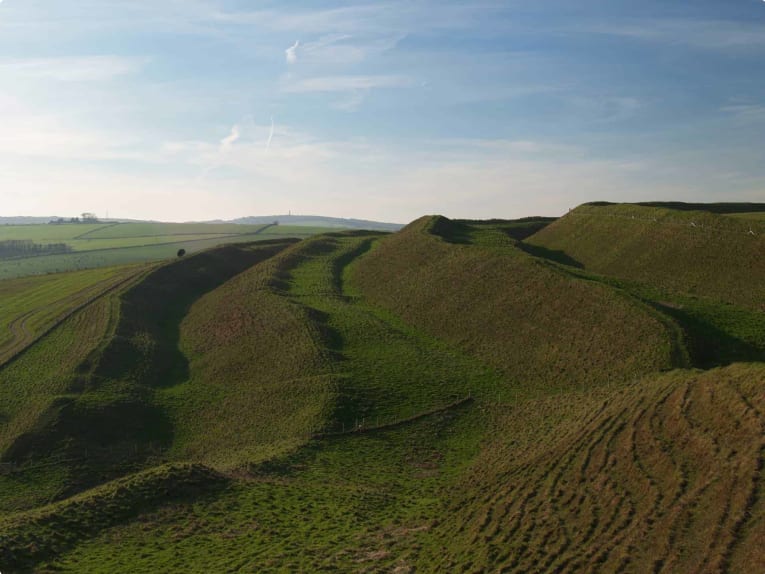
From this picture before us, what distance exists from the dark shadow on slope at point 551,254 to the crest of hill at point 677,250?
40 centimetres

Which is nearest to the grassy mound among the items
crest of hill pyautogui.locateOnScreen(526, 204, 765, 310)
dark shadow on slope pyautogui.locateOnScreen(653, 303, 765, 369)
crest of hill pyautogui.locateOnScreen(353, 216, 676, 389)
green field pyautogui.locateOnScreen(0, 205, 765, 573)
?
green field pyautogui.locateOnScreen(0, 205, 765, 573)

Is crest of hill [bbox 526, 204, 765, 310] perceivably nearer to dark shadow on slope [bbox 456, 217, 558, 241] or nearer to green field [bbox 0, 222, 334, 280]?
dark shadow on slope [bbox 456, 217, 558, 241]

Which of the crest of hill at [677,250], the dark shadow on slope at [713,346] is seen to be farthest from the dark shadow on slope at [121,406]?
the crest of hill at [677,250]

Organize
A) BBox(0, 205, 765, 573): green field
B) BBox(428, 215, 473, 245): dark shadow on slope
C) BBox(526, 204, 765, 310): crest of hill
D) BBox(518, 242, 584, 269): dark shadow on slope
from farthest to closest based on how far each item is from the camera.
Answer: BBox(428, 215, 473, 245): dark shadow on slope, BBox(518, 242, 584, 269): dark shadow on slope, BBox(526, 204, 765, 310): crest of hill, BBox(0, 205, 765, 573): green field

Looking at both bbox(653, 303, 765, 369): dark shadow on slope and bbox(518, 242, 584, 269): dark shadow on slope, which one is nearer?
bbox(653, 303, 765, 369): dark shadow on slope

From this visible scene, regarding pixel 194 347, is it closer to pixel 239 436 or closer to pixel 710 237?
pixel 239 436

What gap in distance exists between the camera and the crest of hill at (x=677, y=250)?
54000mm

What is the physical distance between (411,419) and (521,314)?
1720 cm

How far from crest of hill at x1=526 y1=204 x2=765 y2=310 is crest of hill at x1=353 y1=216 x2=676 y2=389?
1125 cm

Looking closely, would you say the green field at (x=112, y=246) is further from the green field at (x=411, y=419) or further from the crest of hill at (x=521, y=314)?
the crest of hill at (x=521, y=314)

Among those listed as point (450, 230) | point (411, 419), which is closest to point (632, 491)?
point (411, 419)

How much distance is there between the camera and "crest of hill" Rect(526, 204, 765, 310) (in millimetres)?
54000

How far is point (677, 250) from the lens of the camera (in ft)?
209

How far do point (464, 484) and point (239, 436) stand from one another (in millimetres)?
17188
